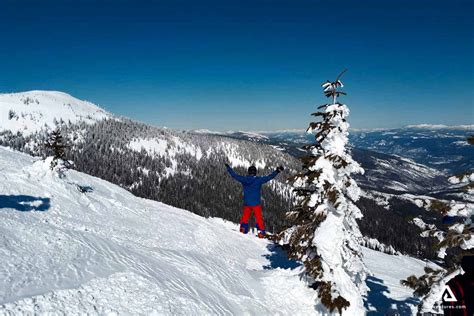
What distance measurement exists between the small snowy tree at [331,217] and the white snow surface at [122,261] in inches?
43.8

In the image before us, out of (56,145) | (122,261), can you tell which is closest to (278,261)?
(122,261)

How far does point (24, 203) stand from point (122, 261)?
5.19 meters

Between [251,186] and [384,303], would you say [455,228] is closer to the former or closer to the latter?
[384,303]

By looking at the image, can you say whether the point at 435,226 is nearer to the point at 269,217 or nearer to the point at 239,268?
the point at 239,268

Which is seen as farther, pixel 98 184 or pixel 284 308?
pixel 98 184

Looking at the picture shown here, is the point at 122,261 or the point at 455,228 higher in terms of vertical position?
the point at 455,228

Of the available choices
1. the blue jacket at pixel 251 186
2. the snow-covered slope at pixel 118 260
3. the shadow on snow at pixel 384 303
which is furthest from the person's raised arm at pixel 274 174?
the shadow on snow at pixel 384 303

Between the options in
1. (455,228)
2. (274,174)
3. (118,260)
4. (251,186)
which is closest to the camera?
(455,228)

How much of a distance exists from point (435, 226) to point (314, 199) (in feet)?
12.6

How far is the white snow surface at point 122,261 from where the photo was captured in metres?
5.77

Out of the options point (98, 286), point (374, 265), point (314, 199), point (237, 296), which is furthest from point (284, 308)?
point (374, 265)

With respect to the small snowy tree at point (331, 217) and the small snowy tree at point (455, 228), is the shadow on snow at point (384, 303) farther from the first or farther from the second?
the small snowy tree at point (455, 228)

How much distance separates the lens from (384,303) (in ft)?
46.1

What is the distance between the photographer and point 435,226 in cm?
718
